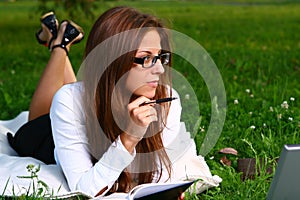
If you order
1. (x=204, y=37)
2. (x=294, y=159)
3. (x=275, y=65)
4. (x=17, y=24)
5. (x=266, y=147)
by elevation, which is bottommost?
(x=17, y=24)

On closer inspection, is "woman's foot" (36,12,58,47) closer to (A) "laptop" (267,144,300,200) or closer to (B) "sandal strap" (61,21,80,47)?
(B) "sandal strap" (61,21,80,47)

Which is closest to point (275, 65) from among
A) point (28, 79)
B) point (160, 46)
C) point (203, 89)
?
point (203, 89)

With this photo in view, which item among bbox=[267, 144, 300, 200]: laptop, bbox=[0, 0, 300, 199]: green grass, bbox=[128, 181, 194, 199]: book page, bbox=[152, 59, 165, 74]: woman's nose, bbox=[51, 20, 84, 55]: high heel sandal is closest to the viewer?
bbox=[267, 144, 300, 200]: laptop

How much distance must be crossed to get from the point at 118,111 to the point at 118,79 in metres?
0.15

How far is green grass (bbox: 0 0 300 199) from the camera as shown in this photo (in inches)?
162

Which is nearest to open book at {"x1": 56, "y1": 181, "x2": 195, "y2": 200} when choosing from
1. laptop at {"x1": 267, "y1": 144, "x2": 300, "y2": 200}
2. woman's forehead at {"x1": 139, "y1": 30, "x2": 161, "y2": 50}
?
laptop at {"x1": 267, "y1": 144, "x2": 300, "y2": 200}

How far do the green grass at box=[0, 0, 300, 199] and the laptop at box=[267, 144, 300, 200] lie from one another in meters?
0.69

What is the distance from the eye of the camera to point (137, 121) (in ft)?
10.7

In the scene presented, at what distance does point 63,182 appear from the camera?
3.66 m

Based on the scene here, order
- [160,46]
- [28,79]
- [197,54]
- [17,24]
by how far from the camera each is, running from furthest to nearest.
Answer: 1. [17,24]
2. [197,54]
3. [28,79]
4. [160,46]

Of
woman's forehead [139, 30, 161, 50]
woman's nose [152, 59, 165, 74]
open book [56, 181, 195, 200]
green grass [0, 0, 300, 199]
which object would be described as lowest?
green grass [0, 0, 300, 199]

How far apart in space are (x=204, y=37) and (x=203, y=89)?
15.1 ft

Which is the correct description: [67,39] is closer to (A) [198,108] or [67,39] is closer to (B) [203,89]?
(A) [198,108]

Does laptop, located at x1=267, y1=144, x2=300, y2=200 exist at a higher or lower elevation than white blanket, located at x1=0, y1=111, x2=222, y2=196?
higher
